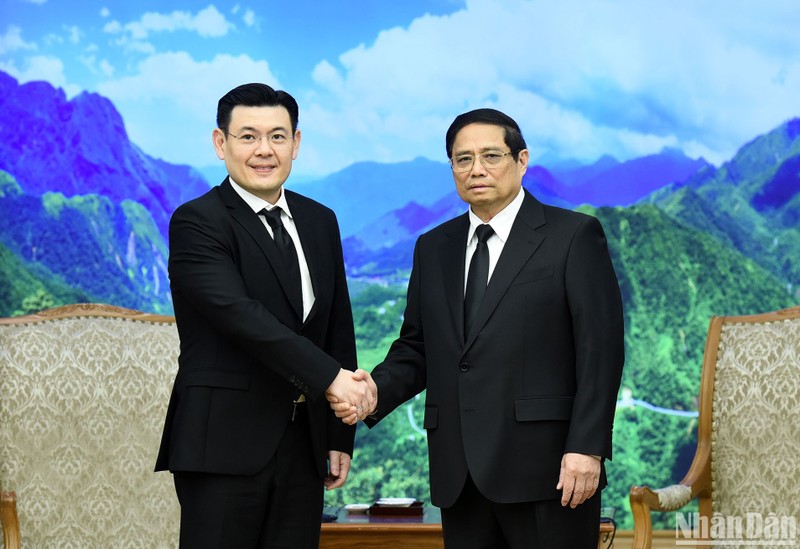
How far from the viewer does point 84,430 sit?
3.01 metres

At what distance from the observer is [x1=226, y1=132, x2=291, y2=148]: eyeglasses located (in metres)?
2.20

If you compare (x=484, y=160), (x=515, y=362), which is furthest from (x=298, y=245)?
(x=515, y=362)

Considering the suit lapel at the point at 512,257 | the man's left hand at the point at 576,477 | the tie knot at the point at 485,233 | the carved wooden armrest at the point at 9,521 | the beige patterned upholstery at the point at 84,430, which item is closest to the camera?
the man's left hand at the point at 576,477

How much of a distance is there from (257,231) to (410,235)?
3.37 metres

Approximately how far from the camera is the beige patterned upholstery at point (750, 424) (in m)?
2.85

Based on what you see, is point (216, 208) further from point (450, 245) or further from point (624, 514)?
point (624, 514)

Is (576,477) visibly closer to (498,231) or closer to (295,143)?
(498,231)

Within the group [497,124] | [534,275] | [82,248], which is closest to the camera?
[534,275]

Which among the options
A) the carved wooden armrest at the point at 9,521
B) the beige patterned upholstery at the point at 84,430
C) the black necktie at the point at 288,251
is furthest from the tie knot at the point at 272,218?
the carved wooden armrest at the point at 9,521

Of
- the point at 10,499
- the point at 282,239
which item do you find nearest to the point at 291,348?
the point at 282,239

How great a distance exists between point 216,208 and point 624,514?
11.5ft

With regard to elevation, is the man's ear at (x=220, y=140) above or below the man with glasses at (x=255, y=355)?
above

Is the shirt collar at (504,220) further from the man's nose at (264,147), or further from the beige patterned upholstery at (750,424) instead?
the beige patterned upholstery at (750,424)

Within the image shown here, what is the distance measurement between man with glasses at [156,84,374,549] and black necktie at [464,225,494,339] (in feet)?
0.97
